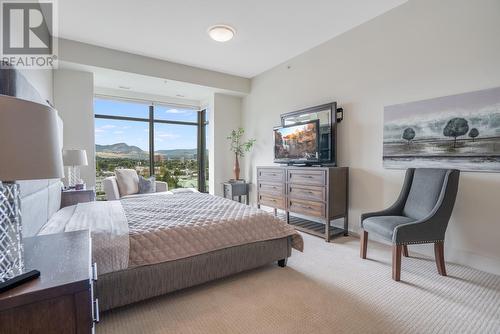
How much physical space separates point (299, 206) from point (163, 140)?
389 centimetres

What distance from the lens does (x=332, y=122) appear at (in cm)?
359

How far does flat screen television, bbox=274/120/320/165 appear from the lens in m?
3.71

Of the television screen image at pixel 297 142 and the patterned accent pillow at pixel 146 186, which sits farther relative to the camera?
the patterned accent pillow at pixel 146 186

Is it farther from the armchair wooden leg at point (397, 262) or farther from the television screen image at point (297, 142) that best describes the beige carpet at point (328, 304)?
the television screen image at point (297, 142)

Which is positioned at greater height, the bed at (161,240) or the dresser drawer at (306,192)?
the dresser drawer at (306,192)

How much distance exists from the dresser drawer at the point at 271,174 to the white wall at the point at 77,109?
119 inches

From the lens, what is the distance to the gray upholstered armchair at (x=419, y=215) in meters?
2.16

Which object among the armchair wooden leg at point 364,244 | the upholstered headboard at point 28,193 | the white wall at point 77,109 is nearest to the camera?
the upholstered headboard at point 28,193

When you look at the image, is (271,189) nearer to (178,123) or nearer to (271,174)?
(271,174)

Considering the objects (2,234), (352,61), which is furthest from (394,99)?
(2,234)

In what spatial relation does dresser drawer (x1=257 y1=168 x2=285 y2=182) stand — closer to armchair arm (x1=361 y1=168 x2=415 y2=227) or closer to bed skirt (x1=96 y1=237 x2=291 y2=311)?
armchair arm (x1=361 y1=168 x2=415 y2=227)

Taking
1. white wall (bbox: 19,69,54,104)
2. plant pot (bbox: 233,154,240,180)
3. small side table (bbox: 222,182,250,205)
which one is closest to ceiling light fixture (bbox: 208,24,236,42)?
white wall (bbox: 19,69,54,104)

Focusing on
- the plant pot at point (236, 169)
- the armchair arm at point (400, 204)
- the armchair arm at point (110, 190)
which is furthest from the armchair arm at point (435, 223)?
the armchair arm at point (110, 190)

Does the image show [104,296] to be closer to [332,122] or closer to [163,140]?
[332,122]
